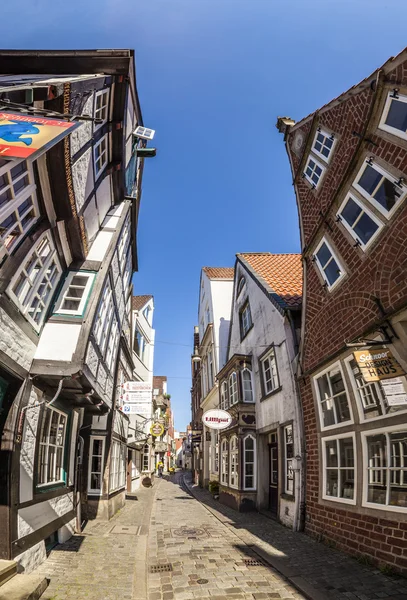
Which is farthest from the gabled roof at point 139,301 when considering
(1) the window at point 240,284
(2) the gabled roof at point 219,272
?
(1) the window at point 240,284

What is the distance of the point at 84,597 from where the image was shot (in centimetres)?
507

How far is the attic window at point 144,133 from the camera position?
1171 cm

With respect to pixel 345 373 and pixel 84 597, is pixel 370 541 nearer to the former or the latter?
pixel 345 373

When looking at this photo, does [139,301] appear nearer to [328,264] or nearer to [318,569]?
[328,264]

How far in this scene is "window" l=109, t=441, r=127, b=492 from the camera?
13.3 metres

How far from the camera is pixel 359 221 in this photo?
297 inches

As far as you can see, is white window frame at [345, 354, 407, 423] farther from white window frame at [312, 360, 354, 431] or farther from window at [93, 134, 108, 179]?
window at [93, 134, 108, 179]

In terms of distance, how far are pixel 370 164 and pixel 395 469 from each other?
591 cm

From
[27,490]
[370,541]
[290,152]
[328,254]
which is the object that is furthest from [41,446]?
[290,152]

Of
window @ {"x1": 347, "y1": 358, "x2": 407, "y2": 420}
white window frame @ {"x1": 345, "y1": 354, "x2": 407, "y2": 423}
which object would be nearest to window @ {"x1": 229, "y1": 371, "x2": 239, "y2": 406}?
white window frame @ {"x1": 345, "y1": 354, "x2": 407, "y2": 423}

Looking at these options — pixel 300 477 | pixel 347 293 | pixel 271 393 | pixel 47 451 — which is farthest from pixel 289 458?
pixel 47 451

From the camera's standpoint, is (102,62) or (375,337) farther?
(102,62)

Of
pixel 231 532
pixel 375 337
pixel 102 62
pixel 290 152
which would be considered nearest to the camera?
pixel 375 337

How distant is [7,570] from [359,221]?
342 inches
